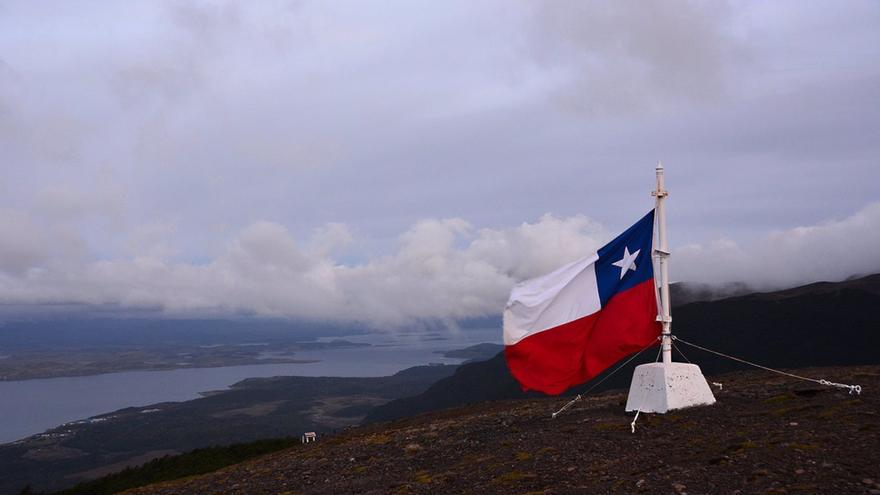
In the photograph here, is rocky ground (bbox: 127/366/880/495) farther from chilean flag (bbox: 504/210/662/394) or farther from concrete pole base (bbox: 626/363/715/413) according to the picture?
chilean flag (bbox: 504/210/662/394)

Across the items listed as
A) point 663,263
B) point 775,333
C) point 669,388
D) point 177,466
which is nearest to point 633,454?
point 669,388

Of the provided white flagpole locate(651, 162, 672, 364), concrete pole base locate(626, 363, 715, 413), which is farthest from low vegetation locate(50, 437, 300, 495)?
white flagpole locate(651, 162, 672, 364)

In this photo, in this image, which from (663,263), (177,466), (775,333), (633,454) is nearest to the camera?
(633,454)

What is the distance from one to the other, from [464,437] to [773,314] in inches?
5555

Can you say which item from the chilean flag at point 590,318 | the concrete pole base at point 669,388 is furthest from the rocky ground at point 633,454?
the chilean flag at point 590,318

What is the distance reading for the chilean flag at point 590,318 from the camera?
14.0m

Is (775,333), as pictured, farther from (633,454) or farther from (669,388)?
(633,454)

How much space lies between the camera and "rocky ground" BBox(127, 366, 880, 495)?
382 inches

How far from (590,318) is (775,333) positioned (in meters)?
131

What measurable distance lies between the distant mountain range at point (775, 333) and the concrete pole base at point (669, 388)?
76931 millimetres

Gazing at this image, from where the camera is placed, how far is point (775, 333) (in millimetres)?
128875

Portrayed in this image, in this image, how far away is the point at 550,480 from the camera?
1125cm

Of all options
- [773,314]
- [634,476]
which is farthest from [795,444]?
[773,314]

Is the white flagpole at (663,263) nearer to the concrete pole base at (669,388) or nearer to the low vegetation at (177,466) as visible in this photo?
the concrete pole base at (669,388)
